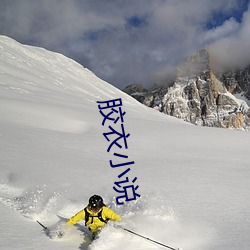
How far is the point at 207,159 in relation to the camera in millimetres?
11586

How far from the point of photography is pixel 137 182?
8.84 m

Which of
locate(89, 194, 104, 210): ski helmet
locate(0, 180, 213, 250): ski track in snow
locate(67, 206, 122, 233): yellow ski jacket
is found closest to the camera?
locate(0, 180, 213, 250): ski track in snow

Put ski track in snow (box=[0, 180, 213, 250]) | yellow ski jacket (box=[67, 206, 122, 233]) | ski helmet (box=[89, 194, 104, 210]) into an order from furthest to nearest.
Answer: yellow ski jacket (box=[67, 206, 122, 233]), ski helmet (box=[89, 194, 104, 210]), ski track in snow (box=[0, 180, 213, 250])

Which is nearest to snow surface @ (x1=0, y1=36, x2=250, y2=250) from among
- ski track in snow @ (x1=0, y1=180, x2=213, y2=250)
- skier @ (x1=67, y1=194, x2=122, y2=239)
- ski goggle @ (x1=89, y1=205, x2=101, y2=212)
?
ski track in snow @ (x1=0, y1=180, x2=213, y2=250)

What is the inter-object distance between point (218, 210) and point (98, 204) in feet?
8.61

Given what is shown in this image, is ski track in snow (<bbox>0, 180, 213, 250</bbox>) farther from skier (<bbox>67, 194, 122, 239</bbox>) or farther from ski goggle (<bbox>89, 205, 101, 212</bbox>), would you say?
ski goggle (<bbox>89, 205, 101, 212</bbox>)

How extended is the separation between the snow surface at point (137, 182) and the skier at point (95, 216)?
0.21 meters

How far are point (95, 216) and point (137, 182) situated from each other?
110 inches

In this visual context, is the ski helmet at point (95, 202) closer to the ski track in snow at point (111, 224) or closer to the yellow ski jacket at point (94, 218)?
the yellow ski jacket at point (94, 218)

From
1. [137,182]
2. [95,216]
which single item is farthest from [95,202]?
[137,182]

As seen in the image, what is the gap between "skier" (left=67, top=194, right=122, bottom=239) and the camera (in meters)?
6.11

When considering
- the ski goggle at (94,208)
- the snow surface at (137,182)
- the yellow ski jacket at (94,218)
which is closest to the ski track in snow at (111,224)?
the snow surface at (137,182)

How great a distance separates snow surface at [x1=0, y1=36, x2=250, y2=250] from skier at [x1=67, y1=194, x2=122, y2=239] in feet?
0.69

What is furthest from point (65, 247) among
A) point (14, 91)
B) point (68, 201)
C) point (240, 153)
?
point (14, 91)
